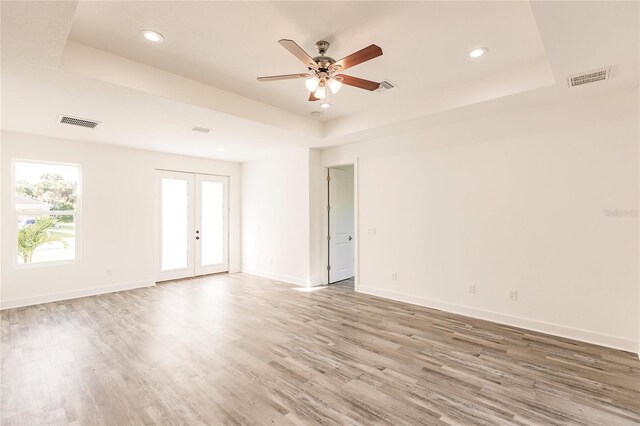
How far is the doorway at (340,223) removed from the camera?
20.4 feet

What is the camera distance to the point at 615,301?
3178 millimetres

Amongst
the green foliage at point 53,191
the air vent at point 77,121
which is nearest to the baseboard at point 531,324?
the air vent at point 77,121

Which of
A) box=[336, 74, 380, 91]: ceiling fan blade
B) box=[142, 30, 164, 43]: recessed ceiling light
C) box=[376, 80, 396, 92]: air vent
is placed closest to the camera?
box=[142, 30, 164, 43]: recessed ceiling light

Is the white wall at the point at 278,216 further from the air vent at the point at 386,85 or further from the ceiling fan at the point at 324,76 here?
the ceiling fan at the point at 324,76

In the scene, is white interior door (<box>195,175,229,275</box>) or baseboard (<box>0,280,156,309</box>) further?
white interior door (<box>195,175,229,275</box>)

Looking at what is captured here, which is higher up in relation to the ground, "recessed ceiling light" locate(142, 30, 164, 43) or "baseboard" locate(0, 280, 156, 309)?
"recessed ceiling light" locate(142, 30, 164, 43)

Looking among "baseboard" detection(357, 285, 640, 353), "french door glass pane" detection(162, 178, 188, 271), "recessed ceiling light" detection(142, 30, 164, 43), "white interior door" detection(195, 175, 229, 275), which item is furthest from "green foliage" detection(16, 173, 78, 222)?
"baseboard" detection(357, 285, 640, 353)

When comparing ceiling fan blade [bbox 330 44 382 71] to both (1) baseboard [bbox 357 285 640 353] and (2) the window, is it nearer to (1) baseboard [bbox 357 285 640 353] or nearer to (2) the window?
(1) baseboard [bbox 357 285 640 353]

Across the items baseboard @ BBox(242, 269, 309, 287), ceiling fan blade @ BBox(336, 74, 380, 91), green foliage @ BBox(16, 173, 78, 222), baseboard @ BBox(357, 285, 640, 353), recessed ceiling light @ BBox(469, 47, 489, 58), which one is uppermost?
recessed ceiling light @ BBox(469, 47, 489, 58)

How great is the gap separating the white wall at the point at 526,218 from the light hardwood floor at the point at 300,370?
1.36 feet

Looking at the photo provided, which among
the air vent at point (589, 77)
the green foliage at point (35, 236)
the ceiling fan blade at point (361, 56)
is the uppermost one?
the air vent at point (589, 77)

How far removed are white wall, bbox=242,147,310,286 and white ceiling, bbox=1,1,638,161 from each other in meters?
1.67

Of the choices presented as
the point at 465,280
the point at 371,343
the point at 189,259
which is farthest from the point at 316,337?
the point at 189,259

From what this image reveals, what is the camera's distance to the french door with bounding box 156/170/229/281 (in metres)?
6.41
